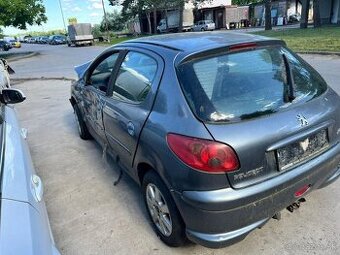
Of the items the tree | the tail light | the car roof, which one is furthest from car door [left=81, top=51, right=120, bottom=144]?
the tree

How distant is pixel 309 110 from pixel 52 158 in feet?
12.9

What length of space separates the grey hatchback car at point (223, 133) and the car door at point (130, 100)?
0.05ft

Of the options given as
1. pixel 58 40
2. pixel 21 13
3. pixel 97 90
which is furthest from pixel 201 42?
pixel 58 40

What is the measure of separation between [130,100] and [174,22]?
1999 inches

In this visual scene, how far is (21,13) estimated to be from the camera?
30000 millimetres

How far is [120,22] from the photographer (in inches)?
2475

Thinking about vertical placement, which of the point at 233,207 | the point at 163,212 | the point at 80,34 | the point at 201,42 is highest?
the point at 201,42

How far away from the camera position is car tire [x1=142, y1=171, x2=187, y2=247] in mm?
2693

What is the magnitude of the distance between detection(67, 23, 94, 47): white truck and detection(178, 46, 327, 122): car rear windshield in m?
43.2

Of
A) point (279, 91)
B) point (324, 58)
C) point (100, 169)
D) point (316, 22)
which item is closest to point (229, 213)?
point (279, 91)

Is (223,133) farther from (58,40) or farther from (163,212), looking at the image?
(58,40)

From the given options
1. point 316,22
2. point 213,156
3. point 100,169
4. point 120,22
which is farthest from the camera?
point 120,22

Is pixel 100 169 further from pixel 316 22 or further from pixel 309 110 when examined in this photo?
pixel 316 22

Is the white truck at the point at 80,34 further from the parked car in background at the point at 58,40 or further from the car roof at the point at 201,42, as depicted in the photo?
the car roof at the point at 201,42
